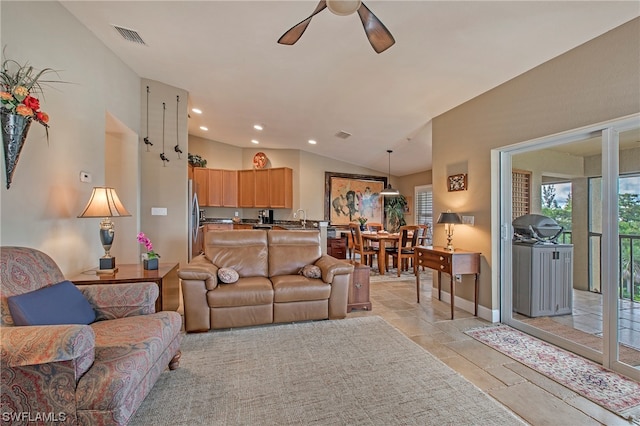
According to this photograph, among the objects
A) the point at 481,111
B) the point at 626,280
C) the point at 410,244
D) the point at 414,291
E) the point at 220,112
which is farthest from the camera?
the point at 410,244

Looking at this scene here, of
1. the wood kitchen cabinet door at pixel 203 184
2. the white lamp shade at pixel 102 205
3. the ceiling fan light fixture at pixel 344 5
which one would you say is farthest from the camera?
the wood kitchen cabinet door at pixel 203 184

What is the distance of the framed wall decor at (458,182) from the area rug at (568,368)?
68.5 inches

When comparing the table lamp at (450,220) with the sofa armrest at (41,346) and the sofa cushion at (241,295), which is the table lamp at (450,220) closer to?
the sofa cushion at (241,295)

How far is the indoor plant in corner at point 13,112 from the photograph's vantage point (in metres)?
1.93

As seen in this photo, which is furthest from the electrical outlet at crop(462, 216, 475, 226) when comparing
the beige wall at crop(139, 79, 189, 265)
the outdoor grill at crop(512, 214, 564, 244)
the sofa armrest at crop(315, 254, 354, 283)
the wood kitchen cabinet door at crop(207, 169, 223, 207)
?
the wood kitchen cabinet door at crop(207, 169, 223, 207)

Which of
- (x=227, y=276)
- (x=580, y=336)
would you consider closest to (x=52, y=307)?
(x=227, y=276)

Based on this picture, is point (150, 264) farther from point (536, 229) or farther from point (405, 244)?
point (405, 244)

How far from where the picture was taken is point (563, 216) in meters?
2.89

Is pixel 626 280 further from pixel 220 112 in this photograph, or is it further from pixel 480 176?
pixel 220 112

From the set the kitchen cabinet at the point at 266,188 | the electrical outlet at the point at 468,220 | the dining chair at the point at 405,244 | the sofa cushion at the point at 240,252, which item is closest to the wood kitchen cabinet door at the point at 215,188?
the kitchen cabinet at the point at 266,188

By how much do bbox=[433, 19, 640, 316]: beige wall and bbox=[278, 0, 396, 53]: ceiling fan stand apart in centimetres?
174

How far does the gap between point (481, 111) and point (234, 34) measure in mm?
2913

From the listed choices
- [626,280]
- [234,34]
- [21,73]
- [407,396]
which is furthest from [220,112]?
[626,280]

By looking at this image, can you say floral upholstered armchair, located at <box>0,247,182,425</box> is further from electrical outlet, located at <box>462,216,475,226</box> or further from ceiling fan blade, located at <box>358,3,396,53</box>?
electrical outlet, located at <box>462,216,475,226</box>
